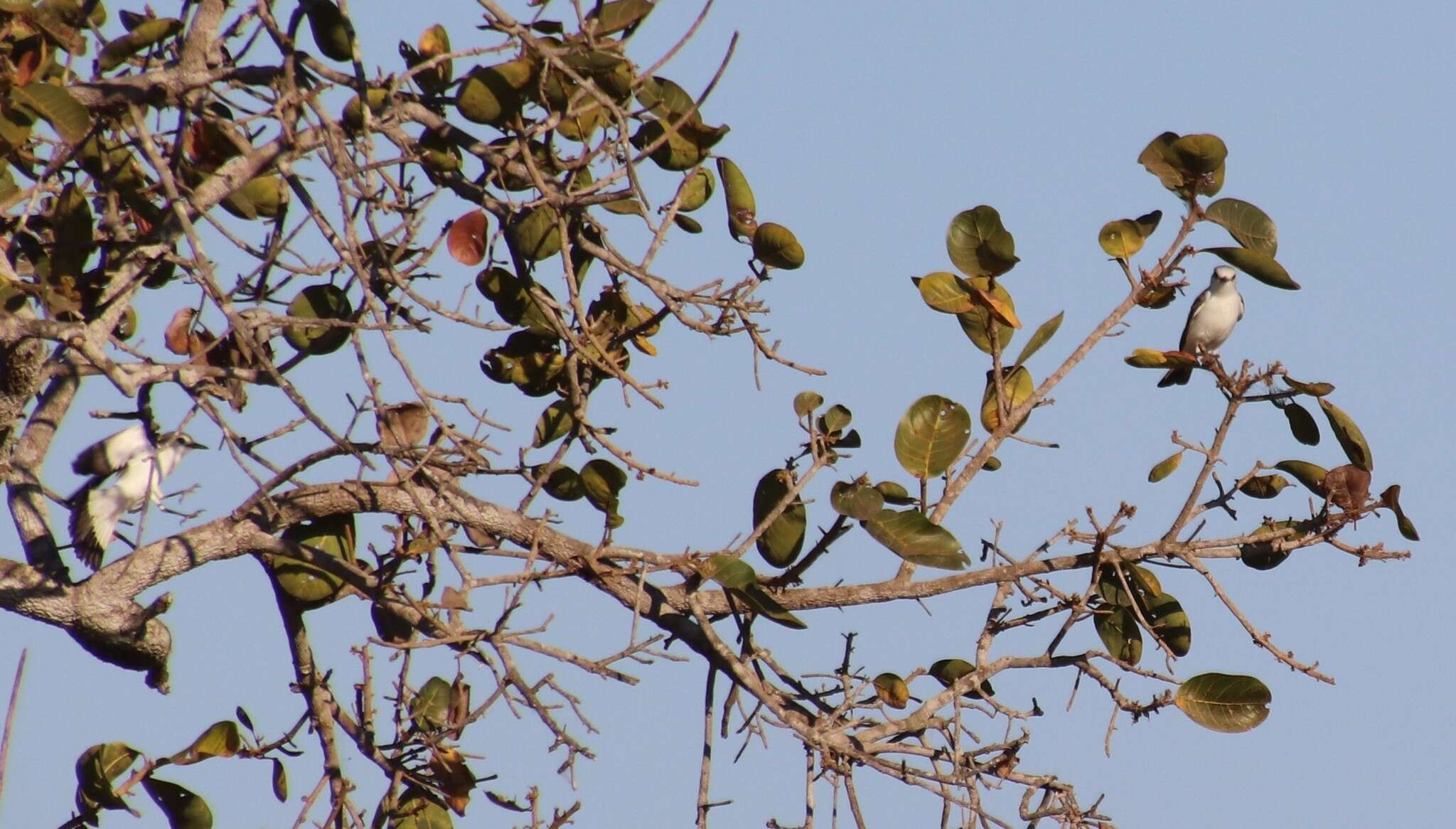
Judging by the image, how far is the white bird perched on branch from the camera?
3812 mm

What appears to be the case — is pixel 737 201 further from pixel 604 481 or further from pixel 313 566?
pixel 313 566

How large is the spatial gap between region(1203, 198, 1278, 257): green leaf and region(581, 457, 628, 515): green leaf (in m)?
1.41

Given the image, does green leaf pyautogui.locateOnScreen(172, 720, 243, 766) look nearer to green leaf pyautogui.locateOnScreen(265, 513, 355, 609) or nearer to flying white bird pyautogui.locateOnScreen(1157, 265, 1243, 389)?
green leaf pyautogui.locateOnScreen(265, 513, 355, 609)

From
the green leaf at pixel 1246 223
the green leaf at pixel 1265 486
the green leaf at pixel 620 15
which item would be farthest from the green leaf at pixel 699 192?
the green leaf at pixel 1265 486

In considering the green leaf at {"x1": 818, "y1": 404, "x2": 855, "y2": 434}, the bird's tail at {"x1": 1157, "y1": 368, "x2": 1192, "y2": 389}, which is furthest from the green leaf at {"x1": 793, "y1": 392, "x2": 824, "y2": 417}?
the bird's tail at {"x1": 1157, "y1": 368, "x2": 1192, "y2": 389}

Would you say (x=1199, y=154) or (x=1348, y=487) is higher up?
(x=1199, y=154)

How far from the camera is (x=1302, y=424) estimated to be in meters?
3.50

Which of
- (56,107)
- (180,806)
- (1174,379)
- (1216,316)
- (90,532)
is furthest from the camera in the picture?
(1216,316)

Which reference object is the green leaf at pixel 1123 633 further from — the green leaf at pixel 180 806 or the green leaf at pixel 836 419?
the green leaf at pixel 180 806

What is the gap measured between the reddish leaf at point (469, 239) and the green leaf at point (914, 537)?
103 centimetres

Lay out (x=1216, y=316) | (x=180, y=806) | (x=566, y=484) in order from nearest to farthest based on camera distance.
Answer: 1. (x=180, y=806)
2. (x=566, y=484)
3. (x=1216, y=316)

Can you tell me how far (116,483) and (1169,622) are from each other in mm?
2697

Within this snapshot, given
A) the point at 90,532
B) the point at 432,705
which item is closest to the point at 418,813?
the point at 432,705

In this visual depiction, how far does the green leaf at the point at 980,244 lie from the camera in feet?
11.3
